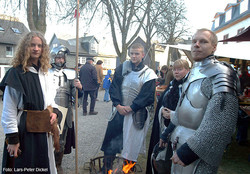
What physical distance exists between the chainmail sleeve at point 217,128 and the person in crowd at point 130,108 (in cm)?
171

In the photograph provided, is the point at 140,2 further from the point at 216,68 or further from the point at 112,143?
the point at 216,68

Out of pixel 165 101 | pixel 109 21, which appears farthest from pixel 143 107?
pixel 109 21

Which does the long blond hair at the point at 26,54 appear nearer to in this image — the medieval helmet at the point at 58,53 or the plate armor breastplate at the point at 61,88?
the plate armor breastplate at the point at 61,88

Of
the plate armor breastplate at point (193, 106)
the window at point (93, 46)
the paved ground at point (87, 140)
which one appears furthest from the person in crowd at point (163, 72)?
the window at point (93, 46)

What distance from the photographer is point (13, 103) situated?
1893 mm

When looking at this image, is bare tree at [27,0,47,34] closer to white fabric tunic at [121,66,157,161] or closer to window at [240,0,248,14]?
white fabric tunic at [121,66,157,161]

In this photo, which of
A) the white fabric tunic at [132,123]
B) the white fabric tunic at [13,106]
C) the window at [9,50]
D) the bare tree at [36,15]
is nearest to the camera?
the white fabric tunic at [13,106]

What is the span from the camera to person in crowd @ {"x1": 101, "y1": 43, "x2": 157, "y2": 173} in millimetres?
2980


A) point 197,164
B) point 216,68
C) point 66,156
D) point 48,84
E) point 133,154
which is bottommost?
point 66,156

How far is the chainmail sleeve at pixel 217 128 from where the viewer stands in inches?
48.9

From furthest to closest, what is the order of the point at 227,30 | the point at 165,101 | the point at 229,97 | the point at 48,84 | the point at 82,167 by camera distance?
the point at 227,30 < the point at 82,167 < the point at 165,101 < the point at 48,84 < the point at 229,97

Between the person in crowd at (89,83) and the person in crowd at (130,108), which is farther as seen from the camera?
the person in crowd at (89,83)

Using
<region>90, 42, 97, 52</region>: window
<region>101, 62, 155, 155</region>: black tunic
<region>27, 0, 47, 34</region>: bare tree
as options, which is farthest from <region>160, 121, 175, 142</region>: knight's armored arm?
<region>90, 42, 97, 52</region>: window

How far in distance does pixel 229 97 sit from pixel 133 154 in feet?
6.67
